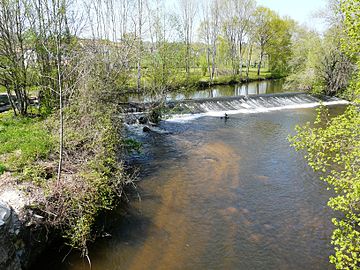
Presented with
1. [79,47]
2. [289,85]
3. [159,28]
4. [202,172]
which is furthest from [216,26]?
[202,172]

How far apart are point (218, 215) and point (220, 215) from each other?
64 millimetres

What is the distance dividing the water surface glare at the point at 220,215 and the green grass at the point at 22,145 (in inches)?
121

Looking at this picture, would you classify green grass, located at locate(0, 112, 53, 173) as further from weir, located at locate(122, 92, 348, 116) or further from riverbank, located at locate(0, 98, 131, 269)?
weir, located at locate(122, 92, 348, 116)

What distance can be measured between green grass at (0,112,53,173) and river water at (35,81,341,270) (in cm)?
295

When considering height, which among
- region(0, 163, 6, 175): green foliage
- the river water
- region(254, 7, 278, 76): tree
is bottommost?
the river water

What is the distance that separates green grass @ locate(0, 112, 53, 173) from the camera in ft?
28.8

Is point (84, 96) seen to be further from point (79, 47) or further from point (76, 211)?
point (76, 211)

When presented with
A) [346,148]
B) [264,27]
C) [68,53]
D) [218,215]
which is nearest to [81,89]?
[68,53]

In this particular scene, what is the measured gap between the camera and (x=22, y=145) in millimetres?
9852

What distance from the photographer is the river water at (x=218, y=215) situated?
7.55 metres

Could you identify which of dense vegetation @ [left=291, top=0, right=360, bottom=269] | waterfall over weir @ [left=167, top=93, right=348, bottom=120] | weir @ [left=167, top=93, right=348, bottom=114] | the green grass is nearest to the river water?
dense vegetation @ [left=291, top=0, right=360, bottom=269]

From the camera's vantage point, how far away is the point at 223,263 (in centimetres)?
743

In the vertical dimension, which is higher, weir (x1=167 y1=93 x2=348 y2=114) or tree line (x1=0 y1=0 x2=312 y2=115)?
tree line (x1=0 y1=0 x2=312 y2=115)

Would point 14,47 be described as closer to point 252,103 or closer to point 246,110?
point 246,110
